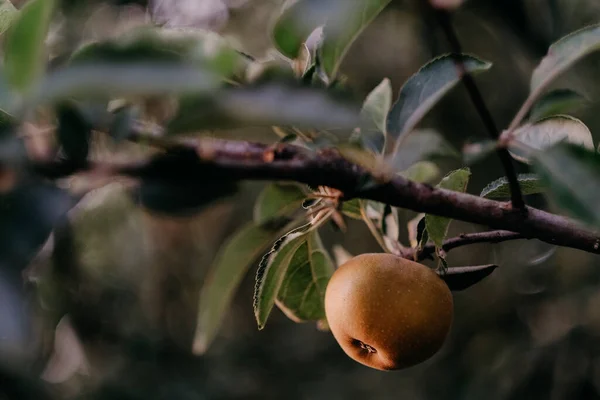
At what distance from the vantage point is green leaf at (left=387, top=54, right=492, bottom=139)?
0.53 m

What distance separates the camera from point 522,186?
640mm

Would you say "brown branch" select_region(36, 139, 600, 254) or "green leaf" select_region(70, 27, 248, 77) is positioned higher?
"green leaf" select_region(70, 27, 248, 77)

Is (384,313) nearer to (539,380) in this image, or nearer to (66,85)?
(66,85)

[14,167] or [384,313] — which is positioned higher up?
[14,167]

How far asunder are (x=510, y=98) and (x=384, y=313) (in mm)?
2299

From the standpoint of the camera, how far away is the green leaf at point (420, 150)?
460 millimetres

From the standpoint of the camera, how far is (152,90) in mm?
328

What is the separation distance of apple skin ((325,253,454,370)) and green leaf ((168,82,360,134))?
0.33m

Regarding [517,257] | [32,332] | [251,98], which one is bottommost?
[517,257]

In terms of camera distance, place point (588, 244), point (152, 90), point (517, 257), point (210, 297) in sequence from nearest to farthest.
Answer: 1. point (152, 90)
2. point (210, 297)
3. point (588, 244)
4. point (517, 257)

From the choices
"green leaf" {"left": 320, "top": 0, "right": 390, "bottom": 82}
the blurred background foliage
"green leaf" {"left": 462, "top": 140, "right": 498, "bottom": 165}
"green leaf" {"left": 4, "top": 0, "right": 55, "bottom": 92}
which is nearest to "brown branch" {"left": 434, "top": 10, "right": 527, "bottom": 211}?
"green leaf" {"left": 462, "top": 140, "right": 498, "bottom": 165}

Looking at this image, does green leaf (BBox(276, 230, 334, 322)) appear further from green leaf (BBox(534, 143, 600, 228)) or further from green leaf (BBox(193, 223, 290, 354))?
green leaf (BBox(534, 143, 600, 228))

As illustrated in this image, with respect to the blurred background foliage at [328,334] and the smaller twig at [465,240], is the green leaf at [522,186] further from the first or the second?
the blurred background foliage at [328,334]

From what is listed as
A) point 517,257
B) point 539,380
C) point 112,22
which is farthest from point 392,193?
point 517,257
